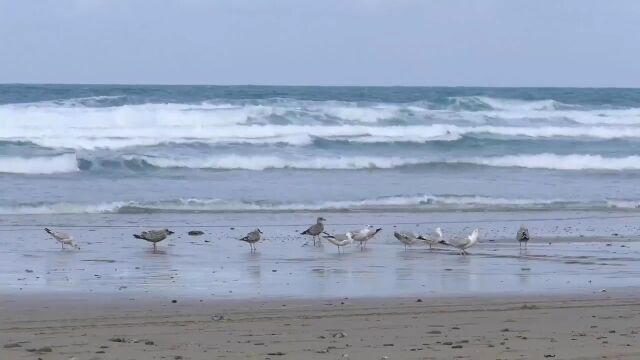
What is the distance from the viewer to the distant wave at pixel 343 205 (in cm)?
1694

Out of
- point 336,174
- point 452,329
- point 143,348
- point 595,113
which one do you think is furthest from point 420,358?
point 595,113

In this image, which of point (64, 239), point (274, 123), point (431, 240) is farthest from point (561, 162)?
point (64, 239)

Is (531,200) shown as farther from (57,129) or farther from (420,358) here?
(57,129)

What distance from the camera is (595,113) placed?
45.3 m

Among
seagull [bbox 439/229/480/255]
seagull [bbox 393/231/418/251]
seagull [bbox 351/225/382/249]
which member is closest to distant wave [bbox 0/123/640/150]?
seagull [bbox 351/225/382/249]

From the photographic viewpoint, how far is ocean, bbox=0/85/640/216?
61.0 ft

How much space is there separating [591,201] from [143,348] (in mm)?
13545

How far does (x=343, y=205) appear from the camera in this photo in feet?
59.3

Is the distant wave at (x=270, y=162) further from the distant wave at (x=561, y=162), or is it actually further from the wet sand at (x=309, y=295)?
the wet sand at (x=309, y=295)

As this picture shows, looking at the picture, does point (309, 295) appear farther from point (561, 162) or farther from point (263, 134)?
point (263, 134)

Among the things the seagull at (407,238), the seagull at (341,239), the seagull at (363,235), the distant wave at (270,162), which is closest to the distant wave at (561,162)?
the distant wave at (270,162)

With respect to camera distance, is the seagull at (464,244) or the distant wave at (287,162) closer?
the seagull at (464,244)

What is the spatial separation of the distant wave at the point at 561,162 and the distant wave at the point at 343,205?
26.6 ft

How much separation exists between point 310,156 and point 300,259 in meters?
16.2
